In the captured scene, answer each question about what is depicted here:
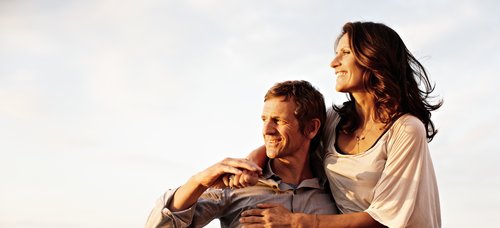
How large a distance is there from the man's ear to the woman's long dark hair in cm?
23

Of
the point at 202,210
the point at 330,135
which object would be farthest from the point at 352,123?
the point at 202,210

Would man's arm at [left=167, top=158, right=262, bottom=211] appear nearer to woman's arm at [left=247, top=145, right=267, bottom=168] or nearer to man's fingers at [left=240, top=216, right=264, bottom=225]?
man's fingers at [left=240, top=216, right=264, bottom=225]

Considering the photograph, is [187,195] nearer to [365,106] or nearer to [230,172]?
[230,172]

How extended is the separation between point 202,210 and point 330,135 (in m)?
1.33

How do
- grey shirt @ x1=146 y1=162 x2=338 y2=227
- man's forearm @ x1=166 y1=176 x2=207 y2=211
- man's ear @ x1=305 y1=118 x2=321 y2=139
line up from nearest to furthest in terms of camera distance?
man's forearm @ x1=166 y1=176 x2=207 y2=211
grey shirt @ x1=146 y1=162 x2=338 y2=227
man's ear @ x1=305 y1=118 x2=321 y2=139

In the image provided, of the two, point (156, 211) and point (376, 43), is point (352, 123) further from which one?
point (156, 211)

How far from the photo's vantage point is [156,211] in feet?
18.2

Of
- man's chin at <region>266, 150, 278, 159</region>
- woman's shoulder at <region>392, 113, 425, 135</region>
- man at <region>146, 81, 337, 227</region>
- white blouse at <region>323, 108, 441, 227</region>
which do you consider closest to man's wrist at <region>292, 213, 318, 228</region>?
man at <region>146, 81, 337, 227</region>

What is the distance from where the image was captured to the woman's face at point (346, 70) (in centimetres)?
574

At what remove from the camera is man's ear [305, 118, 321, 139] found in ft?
19.5

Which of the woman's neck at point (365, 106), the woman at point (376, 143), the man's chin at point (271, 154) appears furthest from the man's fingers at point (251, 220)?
the woman's neck at point (365, 106)

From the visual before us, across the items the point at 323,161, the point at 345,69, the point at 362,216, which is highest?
the point at 345,69

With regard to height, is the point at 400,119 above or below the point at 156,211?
above

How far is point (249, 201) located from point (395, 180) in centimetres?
118
